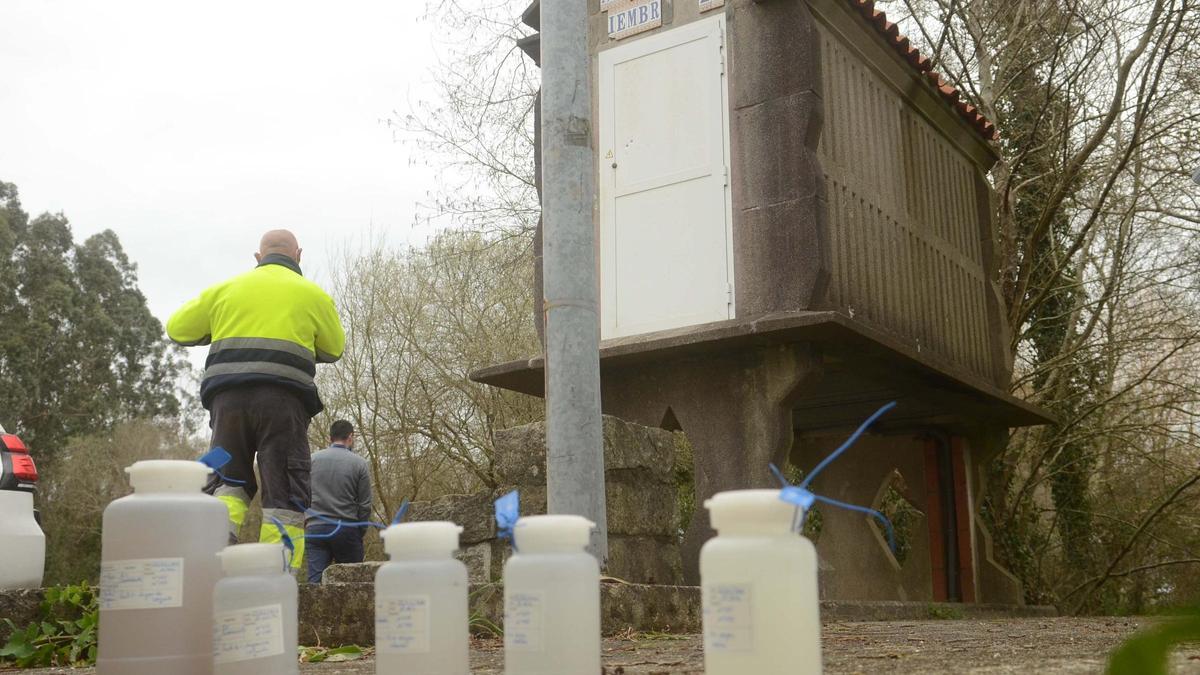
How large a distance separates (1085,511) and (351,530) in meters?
9.78

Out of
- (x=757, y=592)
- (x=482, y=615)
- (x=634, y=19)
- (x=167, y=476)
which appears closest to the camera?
(x=757, y=592)

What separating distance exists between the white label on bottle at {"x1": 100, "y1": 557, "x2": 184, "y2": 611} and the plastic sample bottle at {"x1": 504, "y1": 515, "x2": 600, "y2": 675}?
791mm

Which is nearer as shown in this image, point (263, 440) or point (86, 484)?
point (263, 440)

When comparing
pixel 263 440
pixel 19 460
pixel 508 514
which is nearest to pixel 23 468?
pixel 19 460

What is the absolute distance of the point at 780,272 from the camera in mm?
7863

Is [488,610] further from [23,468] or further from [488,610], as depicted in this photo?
[23,468]

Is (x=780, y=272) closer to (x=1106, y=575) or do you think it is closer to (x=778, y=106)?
(x=778, y=106)

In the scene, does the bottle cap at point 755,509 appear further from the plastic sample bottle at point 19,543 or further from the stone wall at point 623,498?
the plastic sample bottle at point 19,543

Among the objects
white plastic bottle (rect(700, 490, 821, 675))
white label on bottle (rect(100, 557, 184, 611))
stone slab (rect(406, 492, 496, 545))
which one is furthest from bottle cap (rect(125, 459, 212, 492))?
stone slab (rect(406, 492, 496, 545))

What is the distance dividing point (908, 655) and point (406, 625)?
7.06ft

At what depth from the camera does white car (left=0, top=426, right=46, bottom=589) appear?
5762 millimetres

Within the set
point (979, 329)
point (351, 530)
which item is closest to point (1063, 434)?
point (979, 329)

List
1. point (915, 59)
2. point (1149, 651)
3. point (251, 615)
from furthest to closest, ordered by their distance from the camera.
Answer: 1. point (915, 59)
2. point (251, 615)
3. point (1149, 651)

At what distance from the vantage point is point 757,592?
6.45 ft
